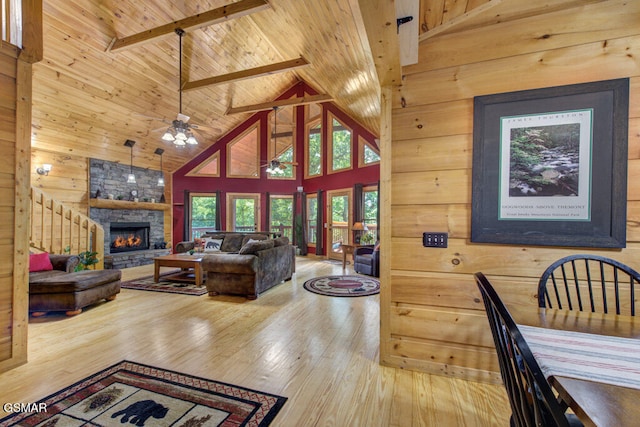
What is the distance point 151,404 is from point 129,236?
22.1 feet

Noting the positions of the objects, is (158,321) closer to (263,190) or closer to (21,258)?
(21,258)

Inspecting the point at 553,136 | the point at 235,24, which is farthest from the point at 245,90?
the point at 553,136

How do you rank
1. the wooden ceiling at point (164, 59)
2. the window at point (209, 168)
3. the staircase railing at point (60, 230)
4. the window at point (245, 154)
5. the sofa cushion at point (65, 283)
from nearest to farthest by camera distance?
the wooden ceiling at point (164, 59), the sofa cushion at point (65, 283), the staircase railing at point (60, 230), the window at point (209, 168), the window at point (245, 154)

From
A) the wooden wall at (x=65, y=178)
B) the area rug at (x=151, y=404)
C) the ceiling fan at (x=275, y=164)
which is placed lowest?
the area rug at (x=151, y=404)

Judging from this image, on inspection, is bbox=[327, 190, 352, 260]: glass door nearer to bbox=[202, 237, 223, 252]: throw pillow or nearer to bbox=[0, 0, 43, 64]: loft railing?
bbox=[202, 237, 223, 252]: throw pillow

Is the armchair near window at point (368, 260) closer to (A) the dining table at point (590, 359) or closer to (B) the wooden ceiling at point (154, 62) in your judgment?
(B) the wooden ceiling at point (154, 62)

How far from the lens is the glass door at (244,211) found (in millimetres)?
8547

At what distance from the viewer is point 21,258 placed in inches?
84.8

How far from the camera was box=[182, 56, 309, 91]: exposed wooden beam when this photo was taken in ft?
15.0

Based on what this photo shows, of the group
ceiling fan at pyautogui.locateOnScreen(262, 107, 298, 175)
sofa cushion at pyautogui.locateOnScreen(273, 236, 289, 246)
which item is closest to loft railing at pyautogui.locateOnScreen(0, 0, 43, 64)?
sofa cushion at pyautogui.locateOnScreen(273, 236, 289, 246)

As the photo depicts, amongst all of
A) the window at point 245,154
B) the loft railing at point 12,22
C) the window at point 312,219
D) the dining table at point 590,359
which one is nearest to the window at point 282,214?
the window at point 312,219

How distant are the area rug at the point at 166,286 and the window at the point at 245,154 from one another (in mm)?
4282

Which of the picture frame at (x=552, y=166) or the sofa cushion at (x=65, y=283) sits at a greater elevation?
the picture frame at (x=552, y=166)

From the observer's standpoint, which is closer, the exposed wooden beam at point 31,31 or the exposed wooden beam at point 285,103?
the exposed wooden beam at point 31,31
